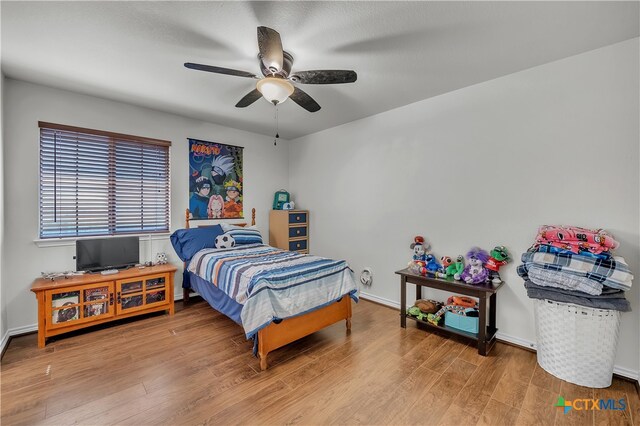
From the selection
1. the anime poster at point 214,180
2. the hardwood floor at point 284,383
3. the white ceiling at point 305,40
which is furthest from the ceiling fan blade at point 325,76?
the anime poster at point 214,180

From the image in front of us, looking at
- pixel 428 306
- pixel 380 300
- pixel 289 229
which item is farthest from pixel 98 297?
pixel 428 306

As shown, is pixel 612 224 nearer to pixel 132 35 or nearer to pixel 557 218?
pixel 557 218

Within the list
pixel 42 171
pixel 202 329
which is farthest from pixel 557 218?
pixel 42 171

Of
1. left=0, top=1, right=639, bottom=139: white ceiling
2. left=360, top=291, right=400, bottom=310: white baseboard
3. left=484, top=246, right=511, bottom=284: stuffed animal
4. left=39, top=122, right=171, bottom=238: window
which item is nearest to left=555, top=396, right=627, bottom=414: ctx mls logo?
left=484, top=246, right=511, bottom=284: stuffed animal

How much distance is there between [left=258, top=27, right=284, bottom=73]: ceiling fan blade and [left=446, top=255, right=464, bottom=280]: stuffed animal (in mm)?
2489

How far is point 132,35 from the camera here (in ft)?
6.54

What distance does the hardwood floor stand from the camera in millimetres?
1746

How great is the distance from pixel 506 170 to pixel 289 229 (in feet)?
10.1

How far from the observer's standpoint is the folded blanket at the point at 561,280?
1.95 metres

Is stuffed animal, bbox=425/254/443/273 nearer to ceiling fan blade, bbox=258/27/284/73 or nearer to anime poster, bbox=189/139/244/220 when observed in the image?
ceiling fan blade, bbox=258/27/284/73

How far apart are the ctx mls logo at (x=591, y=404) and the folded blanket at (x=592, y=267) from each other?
78 centimetres

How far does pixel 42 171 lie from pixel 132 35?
1.99m

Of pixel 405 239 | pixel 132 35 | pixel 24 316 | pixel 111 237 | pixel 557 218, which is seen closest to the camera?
pixel 132 35

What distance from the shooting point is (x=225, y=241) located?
3.64 m
